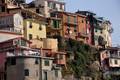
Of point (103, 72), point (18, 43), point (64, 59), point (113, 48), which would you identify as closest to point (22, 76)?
point (18, 43)

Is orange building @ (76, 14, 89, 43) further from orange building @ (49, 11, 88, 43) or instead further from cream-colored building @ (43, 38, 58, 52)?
cream-colored building @ (43, 38, 58, 52)

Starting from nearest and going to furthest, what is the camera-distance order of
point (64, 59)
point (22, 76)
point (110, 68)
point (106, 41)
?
point (22, 76)
point (64, 59)
point (110, 68)
point (106, 41)

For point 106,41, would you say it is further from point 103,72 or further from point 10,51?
point 10,51

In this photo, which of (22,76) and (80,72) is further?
(80,72)

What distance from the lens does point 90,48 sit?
5506cm

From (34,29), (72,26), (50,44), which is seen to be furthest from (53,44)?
(72,26)

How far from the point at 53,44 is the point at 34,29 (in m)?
2.98

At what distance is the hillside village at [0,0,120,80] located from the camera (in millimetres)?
40594

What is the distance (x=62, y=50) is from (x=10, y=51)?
11.0 m

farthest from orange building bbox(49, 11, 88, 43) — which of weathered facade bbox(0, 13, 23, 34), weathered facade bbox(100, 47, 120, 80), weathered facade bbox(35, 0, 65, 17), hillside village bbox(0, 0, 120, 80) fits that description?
Answer: weathered facade bbox(0, 13, 23, 34)

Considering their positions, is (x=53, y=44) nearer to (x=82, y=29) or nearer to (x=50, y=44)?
(x=50, y=44)

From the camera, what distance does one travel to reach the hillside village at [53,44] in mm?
40594

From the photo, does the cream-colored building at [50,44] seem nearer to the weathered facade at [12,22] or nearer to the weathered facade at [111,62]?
the weathered facade at [12,22]

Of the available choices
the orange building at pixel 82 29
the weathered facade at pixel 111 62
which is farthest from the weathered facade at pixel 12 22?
the weathered facade at pixel 111 62
